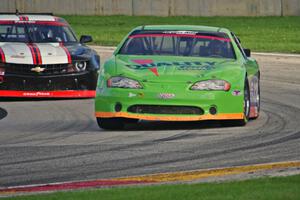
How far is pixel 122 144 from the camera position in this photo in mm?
12211

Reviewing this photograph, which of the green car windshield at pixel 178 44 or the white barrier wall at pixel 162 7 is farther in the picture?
the white barrier wall at pixel 162 7

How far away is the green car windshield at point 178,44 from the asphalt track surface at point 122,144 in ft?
2.93

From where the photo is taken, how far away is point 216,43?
14.8 meters

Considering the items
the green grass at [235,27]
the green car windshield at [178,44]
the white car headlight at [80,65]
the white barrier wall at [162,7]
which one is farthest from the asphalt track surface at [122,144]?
the white barrier wall at [162,7]

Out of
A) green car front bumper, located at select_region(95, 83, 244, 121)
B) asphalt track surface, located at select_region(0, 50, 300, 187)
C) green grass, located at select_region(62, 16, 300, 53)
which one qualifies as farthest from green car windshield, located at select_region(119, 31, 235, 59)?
Result: green grass, located at select_region(62, 16, 300, 53)

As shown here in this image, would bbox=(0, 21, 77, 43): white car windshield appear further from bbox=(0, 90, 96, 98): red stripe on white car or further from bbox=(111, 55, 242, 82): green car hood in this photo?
bbox=(111, 55, 242, 82): green car hood

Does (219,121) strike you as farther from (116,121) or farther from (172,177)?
(172,177)

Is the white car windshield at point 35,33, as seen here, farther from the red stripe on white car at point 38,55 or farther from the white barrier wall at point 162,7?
the white barrier wall at point 162,7

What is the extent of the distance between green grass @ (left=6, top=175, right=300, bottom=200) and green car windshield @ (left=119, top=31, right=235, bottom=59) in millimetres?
5712

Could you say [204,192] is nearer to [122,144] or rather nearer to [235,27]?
[122,144]

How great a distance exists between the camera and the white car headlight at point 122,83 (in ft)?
44.2

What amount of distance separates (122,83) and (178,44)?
1.46 meters

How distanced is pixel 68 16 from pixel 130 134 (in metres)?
36.5

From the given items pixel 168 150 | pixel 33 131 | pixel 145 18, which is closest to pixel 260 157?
Result: pixel 168 150
